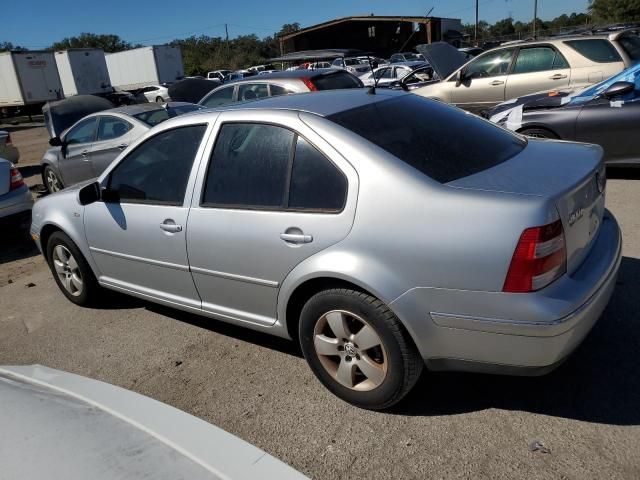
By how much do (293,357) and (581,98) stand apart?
5.08 metres

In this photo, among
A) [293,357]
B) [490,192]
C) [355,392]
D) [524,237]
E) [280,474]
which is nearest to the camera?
[280,474]

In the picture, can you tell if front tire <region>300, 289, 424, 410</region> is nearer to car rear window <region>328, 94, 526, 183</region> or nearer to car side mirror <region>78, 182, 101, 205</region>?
car rear window <region>328, 94, 526, 183</region>

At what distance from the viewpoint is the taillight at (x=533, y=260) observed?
222 cm

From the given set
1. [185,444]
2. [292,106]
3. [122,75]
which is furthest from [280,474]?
[122,75]

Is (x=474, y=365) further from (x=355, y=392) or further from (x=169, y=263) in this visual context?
(x=169, y=263)

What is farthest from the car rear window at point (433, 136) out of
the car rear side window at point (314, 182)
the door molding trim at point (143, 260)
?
the door molding trim at point (143, 260)

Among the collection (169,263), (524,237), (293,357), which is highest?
(524,237)

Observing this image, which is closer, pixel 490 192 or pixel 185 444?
pixel 185 444

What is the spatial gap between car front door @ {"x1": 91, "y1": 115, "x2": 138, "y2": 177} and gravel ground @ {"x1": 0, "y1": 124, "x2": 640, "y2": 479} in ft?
13.0

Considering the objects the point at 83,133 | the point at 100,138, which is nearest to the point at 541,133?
the point at 100,138

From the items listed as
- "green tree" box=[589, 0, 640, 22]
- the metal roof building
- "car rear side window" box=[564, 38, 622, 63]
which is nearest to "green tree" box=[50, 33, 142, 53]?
the metal roof building

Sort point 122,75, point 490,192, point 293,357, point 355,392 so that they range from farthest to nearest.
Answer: point 122,75 < point 293,357 < point 355,392 < point 490,192

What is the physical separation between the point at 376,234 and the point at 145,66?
124ft

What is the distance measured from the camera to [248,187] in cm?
308
